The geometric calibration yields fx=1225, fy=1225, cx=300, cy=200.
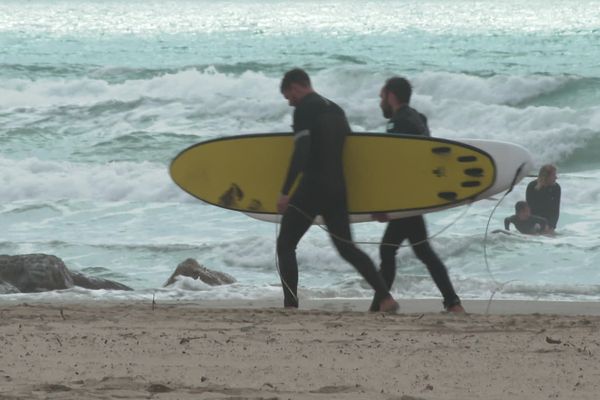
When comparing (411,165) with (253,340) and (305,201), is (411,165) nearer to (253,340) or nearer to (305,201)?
(305,201)

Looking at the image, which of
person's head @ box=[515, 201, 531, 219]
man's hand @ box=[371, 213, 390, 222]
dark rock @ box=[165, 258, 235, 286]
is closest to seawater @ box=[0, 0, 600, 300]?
dark rock @ box=[165, 258, 235, 286]

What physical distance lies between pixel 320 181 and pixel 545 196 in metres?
5.24

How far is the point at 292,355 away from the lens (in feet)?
17.7

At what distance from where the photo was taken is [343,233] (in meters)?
6.84

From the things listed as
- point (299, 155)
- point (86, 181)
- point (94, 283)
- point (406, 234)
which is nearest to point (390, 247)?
point (406, 234)

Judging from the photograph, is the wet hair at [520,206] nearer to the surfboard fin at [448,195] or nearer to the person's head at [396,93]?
the surfboard fin at [448,195]

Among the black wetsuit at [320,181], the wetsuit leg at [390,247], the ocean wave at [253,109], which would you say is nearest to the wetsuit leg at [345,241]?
the black wetsuit at [320,181]

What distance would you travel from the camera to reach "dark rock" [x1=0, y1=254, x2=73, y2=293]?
8.70 m

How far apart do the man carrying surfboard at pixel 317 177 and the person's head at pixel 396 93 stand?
276 millimetres

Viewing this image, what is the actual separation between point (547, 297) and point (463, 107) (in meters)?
13.7

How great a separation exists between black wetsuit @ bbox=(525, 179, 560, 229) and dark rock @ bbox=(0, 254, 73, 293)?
15.4 feet

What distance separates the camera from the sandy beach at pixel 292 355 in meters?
4.72

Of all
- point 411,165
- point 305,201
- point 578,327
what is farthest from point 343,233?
point 578,327

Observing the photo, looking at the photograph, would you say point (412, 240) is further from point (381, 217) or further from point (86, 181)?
point (86, 181)
